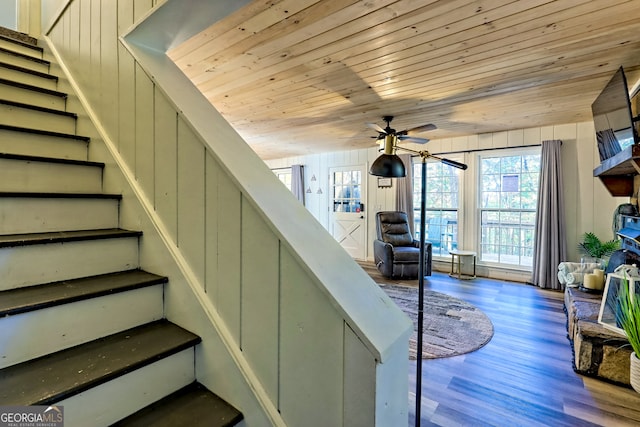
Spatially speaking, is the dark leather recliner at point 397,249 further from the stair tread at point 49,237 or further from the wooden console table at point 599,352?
the stair tread at point 49,237

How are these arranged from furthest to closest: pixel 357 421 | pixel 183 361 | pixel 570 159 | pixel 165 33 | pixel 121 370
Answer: pixel 570 159
pixel 165 33
pixel 183 361
pixel 121 370
pixel 357 421

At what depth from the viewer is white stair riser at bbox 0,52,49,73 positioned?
6.75 ft

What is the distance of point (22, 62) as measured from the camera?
2094 mm

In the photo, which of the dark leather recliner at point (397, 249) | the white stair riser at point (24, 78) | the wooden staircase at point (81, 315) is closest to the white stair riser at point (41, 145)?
the wooden staircase at point (81, 315)

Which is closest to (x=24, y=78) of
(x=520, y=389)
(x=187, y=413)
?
(x=187, y=413)

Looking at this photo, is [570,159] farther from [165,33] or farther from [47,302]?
[47,302]

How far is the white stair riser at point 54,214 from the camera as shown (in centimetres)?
118

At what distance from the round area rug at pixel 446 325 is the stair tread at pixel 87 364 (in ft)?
6.29

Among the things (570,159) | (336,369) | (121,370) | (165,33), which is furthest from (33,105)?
(570,159)

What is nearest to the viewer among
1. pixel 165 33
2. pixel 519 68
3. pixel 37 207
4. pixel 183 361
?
pixel 183 361

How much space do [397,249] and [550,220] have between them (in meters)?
2.13

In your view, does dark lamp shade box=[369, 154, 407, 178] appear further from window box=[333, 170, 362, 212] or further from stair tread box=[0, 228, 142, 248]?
window box=[333, 170, 362, 212]

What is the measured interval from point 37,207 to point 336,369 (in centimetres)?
139

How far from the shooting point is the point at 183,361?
3.40 feet
